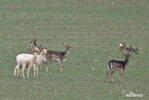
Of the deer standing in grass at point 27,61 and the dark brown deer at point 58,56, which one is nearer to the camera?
the deer standing in grass at point 27,61

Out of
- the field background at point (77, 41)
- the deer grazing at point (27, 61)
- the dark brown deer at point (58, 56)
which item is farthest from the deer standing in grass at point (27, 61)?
the dark brown deer at point (58, 56)

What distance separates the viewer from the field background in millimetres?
16141

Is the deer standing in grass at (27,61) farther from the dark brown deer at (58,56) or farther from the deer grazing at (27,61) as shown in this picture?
the dark brown deer at (58,56)

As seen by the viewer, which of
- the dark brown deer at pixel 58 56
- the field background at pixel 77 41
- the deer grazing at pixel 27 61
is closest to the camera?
the field background at pixel 77 41

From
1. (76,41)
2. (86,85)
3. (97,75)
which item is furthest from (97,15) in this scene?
(86,85)

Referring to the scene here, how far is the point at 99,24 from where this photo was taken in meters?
32.7

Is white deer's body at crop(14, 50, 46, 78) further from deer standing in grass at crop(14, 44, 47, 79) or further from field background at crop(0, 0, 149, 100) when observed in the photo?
field background at crop(0, 0, 149, 100)

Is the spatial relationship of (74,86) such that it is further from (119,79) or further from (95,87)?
(119,79)

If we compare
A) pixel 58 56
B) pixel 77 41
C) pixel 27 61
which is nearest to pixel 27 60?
pixel 27 61

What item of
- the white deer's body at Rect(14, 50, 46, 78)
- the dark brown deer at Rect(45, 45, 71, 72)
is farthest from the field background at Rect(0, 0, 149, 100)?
the white deer's body at Rect(14, 50, 46, 78)

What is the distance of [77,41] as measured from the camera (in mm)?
27969

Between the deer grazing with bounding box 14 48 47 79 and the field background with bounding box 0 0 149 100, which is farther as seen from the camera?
the deer grazing with bounding box 14 48 47 79

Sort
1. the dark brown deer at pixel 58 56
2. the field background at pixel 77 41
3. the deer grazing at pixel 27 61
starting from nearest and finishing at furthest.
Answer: the field background at pixel 77 41
the deer grazing at pixel 27 61
the dark brown deer at pixel 58 56

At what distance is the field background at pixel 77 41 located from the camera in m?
16.1
